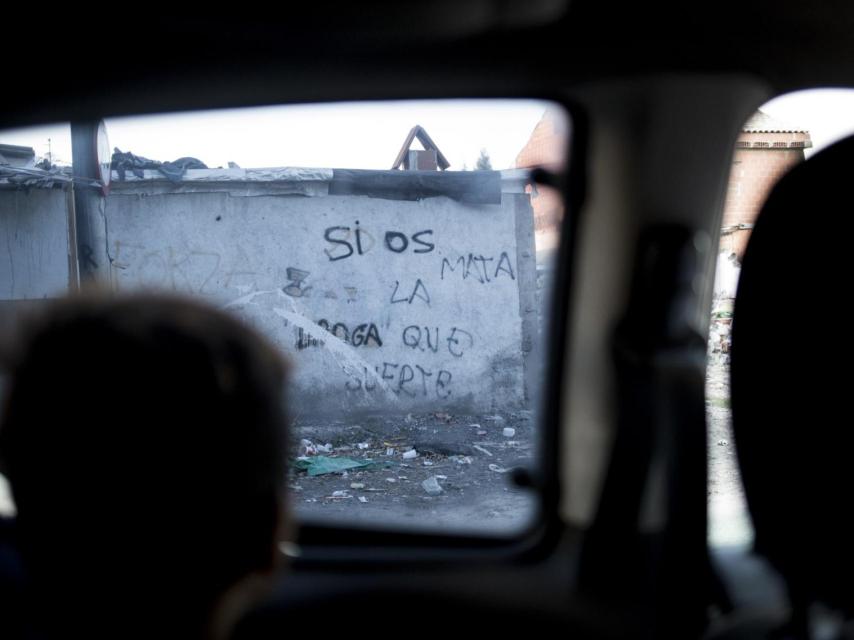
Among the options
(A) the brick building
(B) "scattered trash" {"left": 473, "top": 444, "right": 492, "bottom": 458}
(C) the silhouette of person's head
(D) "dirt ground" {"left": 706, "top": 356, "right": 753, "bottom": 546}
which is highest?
(A) the brick building

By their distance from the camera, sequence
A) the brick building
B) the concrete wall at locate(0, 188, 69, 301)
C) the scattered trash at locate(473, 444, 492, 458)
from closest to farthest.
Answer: the brick building
the concrete wall at locate(0, 188, 69, 301)
the scattered trash at locate(473, 444, 492, 458)

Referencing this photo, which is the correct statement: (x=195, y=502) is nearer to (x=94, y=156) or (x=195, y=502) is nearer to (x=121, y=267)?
(x=94, y=156)

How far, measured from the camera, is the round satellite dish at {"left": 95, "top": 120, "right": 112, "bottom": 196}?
2047 millimetres

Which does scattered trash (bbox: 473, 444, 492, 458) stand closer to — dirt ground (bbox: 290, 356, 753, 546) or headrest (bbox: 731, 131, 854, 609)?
dirt ground (bbox: 290, 356, 753, 546)

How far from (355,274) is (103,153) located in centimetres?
374

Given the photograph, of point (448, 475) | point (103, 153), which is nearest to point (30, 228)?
point (103, 153)

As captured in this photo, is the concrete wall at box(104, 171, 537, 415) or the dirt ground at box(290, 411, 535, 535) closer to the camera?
the dirt ground at box(290, 411, 535, 535)

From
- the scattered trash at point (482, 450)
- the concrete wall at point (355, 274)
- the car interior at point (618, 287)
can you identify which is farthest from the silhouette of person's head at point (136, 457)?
the scattered trash at point (482, 450)

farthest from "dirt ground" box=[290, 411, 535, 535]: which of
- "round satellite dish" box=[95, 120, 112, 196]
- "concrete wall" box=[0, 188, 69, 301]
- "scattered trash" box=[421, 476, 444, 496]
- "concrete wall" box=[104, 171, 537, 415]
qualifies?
"concrete wall" box=[0, 188, 69, 301]

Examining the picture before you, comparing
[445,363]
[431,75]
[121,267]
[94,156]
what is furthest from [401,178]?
[431,75]

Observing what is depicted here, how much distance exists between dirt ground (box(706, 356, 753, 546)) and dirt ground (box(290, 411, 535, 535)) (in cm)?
71

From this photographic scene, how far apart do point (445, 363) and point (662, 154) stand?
383cm

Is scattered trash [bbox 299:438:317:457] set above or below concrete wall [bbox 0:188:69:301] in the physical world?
below

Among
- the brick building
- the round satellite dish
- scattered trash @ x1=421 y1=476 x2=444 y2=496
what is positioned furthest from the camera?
scattered trash @ x1=421 y1=476 x2=444 y2=496
